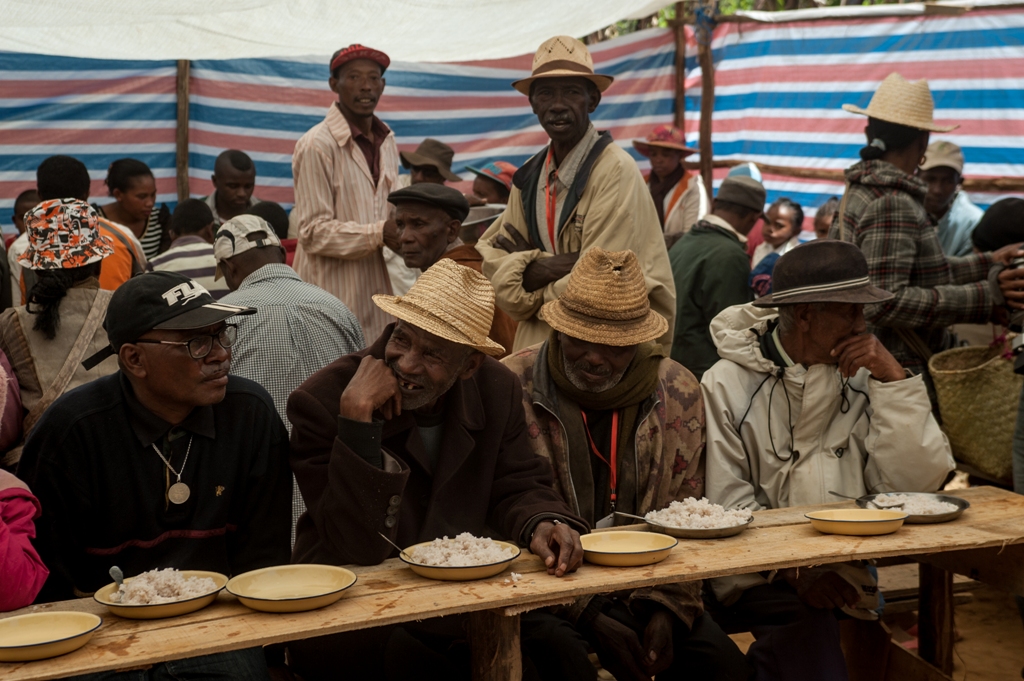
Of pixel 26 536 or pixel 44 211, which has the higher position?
pixel 44 211

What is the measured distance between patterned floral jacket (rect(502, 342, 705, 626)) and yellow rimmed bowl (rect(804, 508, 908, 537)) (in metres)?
0.47

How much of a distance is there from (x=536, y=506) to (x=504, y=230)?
1960mm

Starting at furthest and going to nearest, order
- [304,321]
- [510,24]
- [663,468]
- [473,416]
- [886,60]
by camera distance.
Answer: [886,60] → [510,24] → [304,321] → [663,468] → [473,416]

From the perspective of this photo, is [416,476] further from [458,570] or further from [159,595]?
→ [159,595]

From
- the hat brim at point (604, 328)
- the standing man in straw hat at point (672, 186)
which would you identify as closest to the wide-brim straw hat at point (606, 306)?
the hat brim at point (604, 328)

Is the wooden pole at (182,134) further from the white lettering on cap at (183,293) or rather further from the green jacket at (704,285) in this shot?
the white lettering on cap at (183,293)

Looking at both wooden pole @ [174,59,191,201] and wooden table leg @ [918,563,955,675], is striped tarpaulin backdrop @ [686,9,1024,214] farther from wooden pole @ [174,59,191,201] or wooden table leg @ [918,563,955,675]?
wooden pole @ [174,59,191,201]

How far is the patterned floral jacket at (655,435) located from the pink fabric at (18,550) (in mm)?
1562

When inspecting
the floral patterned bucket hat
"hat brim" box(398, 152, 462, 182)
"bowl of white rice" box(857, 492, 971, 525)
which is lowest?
"bowl of white rice" box(857, 492, 971, 525)

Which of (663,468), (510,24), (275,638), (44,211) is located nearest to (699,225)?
(510,24)

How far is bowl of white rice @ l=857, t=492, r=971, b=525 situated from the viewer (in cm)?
318

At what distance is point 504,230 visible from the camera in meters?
4.65

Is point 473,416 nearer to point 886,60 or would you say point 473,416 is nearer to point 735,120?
point 886,60

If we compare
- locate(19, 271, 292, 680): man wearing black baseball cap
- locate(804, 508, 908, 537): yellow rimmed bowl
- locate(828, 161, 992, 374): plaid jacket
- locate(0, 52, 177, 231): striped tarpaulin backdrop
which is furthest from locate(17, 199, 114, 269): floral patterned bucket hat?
locate(0, 52, 177, 231): striped tarpaulin backdrop
